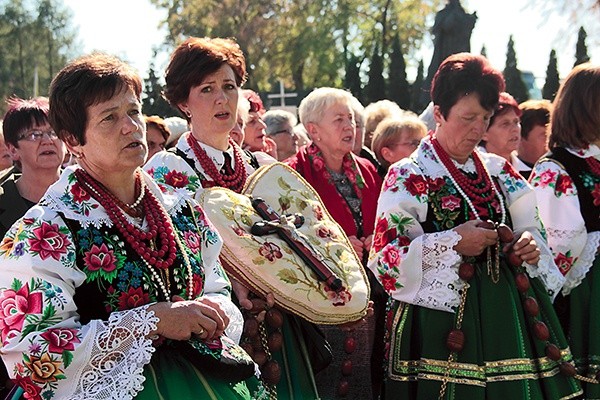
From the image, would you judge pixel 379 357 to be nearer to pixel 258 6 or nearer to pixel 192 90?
pixel 192 90

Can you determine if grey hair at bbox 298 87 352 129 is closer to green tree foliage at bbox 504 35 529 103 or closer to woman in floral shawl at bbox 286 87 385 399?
woman in floral shawl at bbox 286 87 385 399

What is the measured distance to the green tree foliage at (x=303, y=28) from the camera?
35.7 metres

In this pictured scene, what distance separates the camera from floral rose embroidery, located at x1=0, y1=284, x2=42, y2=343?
2.34m

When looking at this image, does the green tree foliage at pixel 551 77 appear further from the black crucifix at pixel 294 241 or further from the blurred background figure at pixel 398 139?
the black crucifix at pixel 294 241

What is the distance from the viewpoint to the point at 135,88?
272 centimetres

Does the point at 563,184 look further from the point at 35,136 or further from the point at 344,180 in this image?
the point at 35,136

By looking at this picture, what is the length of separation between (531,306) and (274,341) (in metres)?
1.20

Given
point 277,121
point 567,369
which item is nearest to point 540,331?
point 567,369

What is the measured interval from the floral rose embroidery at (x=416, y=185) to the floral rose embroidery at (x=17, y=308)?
75.9 inches

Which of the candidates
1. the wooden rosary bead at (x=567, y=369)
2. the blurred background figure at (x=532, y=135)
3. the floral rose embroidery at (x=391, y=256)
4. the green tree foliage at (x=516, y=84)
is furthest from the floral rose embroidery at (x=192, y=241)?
the green tree foliage at (x=516, y=84)

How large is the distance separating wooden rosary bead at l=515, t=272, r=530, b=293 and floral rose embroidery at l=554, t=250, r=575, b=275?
515 millimetres

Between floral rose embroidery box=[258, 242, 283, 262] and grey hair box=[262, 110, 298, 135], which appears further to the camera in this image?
grey hair box=[262, 110, 298, 135]

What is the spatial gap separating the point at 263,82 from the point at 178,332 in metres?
36.3

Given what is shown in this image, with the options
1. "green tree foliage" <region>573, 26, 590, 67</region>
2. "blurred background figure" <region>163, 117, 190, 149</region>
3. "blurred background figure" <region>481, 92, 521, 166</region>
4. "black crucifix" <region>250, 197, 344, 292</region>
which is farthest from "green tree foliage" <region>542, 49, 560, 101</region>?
"black crucifix" <region>250, 197, 344, 292</region>
